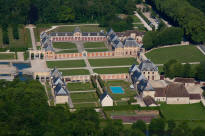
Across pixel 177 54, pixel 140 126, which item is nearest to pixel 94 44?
pixel 177 54

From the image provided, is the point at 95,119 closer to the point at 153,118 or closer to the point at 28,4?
the point at 153,118

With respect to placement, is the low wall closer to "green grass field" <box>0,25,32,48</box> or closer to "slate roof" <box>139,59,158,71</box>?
"slate roof" <box>139,59,158,71</box>

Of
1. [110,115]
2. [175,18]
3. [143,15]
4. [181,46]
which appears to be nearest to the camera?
[110,115]

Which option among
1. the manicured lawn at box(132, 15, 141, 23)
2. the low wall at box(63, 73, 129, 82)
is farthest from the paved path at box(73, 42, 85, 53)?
the manicured lawn at box(132, 15, 141, 23)

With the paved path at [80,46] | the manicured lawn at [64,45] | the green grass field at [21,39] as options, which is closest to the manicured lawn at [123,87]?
the paved path at [80,46]

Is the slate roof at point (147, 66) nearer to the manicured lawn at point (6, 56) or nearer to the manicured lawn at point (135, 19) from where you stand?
the manicured lawn at point (6, 56)

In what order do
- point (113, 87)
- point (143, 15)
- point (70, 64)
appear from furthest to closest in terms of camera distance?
point (143, 15) → point (70, 64) → point (113, 87)

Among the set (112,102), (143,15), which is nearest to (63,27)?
(143,15)

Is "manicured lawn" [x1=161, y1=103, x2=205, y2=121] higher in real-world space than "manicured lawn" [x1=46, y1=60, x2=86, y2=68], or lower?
lower
